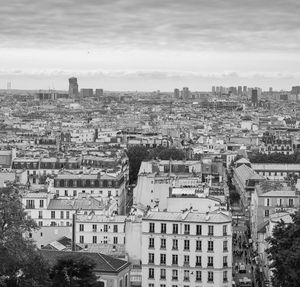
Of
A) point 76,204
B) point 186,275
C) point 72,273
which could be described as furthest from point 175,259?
point 76,204

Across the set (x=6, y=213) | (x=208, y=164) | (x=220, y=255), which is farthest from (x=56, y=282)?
(x=208, y=164)

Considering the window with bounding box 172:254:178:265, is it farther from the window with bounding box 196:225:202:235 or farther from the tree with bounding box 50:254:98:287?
the tree with bounding box 50:254:98:287

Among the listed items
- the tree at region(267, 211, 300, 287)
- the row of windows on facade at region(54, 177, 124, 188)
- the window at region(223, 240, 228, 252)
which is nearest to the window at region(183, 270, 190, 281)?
the window at region(223, 240, 228, 252)

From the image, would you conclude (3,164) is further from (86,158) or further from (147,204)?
(147,204)

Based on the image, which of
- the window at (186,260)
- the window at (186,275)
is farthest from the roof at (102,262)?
the window at (186,275)

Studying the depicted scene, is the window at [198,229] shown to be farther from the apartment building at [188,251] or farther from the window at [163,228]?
the window at [163,228]
